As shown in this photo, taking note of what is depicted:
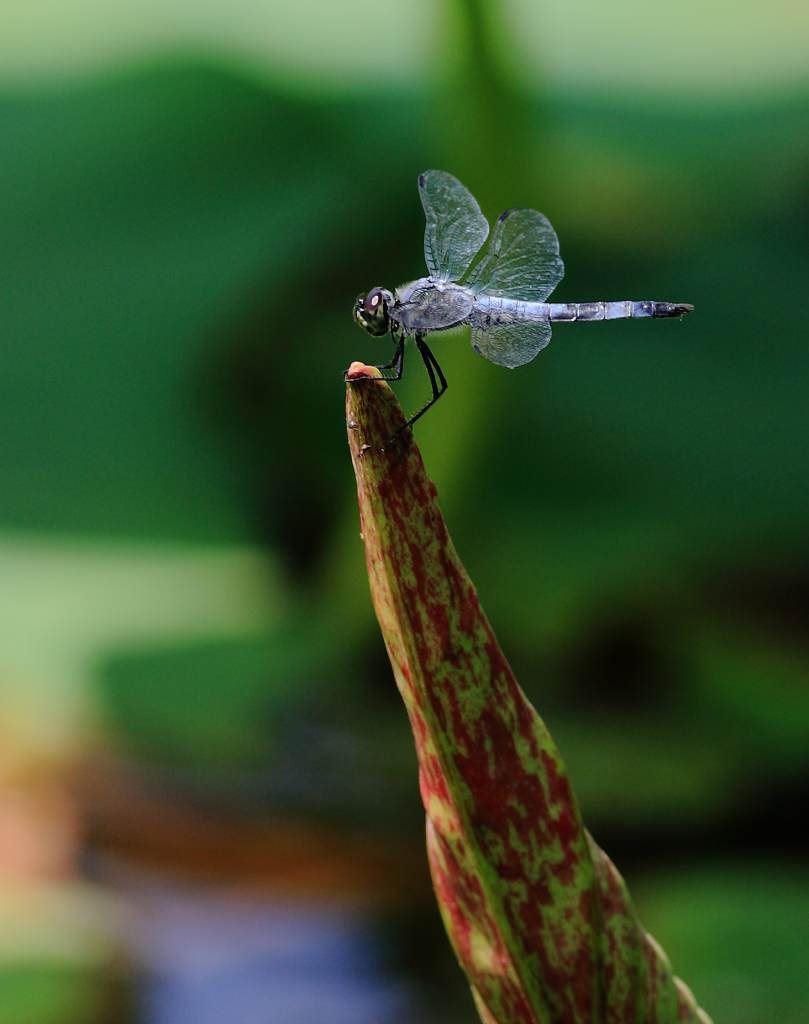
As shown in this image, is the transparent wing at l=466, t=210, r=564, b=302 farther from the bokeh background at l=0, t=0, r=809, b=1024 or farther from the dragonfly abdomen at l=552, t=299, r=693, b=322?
the bokeh background at l=0, t=0, r=809, b=1024

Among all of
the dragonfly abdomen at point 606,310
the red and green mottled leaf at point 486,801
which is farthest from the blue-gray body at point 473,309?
the red and green mottled leaf at point 486,801

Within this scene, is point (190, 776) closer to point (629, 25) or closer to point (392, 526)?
point (392, 526)

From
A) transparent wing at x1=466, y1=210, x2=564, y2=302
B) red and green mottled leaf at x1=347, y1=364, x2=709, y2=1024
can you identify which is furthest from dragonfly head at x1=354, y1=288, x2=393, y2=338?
red and green mottled leaf at x1=347, y1=364, x2=709, y2=1024

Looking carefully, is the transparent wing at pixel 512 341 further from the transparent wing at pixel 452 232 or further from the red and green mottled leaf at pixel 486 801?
the red and green mottled leaf at pixel 486 801

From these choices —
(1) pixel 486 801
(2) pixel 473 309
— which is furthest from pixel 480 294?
(1) pixel 486 801

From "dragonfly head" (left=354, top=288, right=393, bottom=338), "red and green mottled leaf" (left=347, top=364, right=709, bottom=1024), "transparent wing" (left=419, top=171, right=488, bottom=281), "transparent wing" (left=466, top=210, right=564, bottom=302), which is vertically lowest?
"red and green mottled leaf" (left=347, top=364, right=709, bottom=1024)

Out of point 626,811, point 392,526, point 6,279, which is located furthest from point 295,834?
point 392,526

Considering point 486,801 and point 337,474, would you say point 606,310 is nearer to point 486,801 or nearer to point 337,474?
point 486,801
